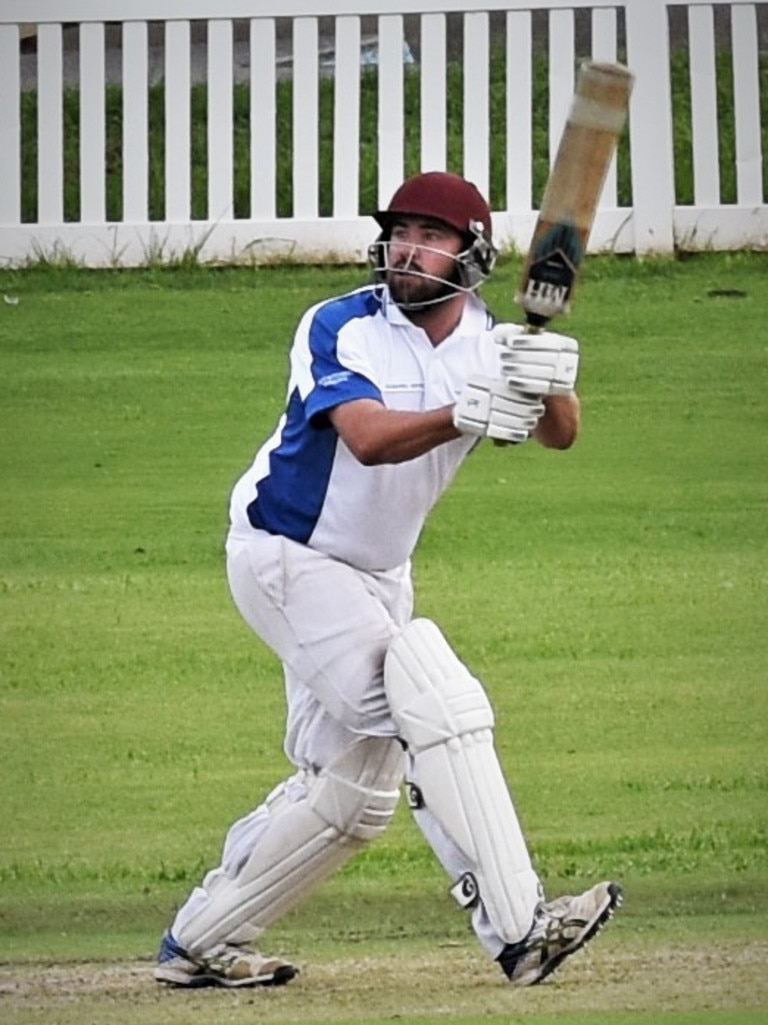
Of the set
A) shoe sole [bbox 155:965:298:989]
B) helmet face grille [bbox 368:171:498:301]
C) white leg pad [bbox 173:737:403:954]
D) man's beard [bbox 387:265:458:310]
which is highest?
helmet face grille [bbox 368:171:498:301]

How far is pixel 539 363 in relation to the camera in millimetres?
3375

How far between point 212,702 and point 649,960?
6.73ft

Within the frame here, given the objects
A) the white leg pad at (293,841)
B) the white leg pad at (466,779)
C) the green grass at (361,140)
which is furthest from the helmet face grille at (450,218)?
the green grass at (361,140)

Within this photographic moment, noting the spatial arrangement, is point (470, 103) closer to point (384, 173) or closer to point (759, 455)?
point (384, 173)

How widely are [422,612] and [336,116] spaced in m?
2.70

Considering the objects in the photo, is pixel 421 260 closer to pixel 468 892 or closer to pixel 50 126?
pixel 468 892

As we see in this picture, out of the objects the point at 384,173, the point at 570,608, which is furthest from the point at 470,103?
the point at 570,608

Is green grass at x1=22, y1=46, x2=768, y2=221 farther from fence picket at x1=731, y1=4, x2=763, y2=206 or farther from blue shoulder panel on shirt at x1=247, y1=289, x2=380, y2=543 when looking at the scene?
blue shoulder panel on shirt at x1=247, y1=289, x2=380, y2=543

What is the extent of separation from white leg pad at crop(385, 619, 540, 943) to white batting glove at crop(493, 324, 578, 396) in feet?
1.36

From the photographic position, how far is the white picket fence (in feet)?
28.1

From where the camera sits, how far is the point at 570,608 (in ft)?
21.0

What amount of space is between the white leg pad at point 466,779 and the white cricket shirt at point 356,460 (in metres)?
0.20

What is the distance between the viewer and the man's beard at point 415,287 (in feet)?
11.8

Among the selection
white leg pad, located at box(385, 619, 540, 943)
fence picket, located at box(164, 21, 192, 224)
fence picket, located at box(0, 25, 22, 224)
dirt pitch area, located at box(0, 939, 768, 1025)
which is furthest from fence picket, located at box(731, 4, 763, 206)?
white leg pad, located at box(385, 619, 540, 943)
